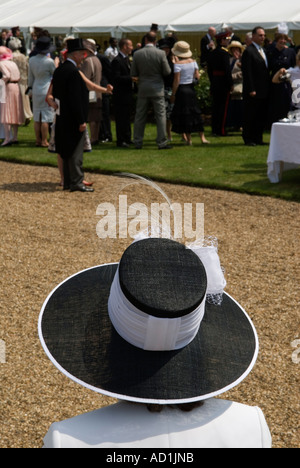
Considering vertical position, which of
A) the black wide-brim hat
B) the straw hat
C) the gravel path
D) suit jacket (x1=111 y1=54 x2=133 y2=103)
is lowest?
the gravel path

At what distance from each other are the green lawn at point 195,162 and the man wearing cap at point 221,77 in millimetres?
527

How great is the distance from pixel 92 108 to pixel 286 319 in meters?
7.51

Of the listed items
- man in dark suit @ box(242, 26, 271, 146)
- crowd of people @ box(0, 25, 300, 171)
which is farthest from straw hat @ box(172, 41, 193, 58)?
man in dark suit @ box(242, 26, 271, 146)

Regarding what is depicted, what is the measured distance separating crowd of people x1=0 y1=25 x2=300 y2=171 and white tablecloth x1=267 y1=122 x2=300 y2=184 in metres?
2.09

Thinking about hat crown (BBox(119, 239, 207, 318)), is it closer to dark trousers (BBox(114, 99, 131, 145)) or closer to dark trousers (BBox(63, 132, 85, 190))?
Answer: dark trousers (BBox(63, 132, 85, 190))

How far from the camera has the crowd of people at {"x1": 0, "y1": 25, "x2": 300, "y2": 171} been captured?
34.6ft

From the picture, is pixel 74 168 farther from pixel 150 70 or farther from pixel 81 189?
pixel 150 70

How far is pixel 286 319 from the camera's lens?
14.5ft

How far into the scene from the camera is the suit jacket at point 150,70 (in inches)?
410

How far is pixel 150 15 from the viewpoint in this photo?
18156 millimetres

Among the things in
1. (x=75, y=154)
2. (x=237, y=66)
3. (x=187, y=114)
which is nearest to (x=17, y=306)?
(x=75, y=154)

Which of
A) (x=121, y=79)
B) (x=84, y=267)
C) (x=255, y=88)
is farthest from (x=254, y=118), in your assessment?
(x=84, y=267)

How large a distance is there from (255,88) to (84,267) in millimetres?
6522

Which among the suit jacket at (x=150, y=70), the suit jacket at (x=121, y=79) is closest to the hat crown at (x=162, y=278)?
the suit jacket at (x=150, y=70)
